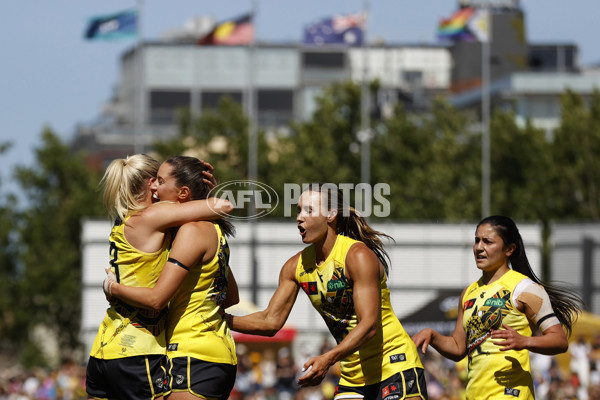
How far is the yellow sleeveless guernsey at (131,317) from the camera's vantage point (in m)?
6.12

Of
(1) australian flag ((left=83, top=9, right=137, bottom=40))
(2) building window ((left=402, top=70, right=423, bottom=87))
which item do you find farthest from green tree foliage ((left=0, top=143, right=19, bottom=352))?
(2) building window ((left=402, top=70, right=423, bottom=87))

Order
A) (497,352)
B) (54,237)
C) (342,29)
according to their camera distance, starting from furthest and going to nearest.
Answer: (54,237), (342,29), (497,352)

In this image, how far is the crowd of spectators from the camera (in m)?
17.6

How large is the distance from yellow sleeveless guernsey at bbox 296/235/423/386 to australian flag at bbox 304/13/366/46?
122ft

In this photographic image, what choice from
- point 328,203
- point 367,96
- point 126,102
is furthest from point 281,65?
point 328,203

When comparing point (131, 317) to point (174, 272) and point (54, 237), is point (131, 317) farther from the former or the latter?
point (54, 237)

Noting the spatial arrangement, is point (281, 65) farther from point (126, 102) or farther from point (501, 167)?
point (501, 167)

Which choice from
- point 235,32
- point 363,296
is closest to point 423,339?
point 363,296

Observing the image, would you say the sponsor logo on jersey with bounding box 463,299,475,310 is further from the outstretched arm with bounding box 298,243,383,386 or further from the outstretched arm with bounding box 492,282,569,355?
the outstretched arm with bounding box 298,243,383,386

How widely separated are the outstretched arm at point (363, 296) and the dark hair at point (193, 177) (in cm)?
82

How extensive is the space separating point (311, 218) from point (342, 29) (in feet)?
124

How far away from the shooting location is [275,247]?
30000 millimetres

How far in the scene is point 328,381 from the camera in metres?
20.3

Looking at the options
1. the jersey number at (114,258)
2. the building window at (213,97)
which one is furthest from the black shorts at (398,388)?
the building window at (213,97)
